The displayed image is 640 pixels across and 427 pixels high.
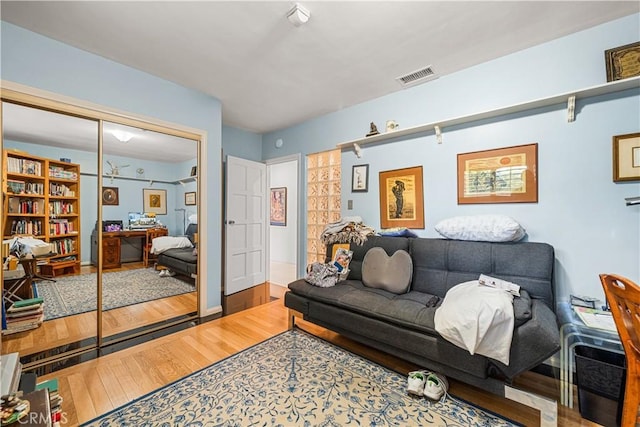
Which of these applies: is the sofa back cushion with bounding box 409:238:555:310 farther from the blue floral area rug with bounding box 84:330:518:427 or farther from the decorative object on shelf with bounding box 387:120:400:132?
the decorative object on shelf with bounding box 387:120:400:132

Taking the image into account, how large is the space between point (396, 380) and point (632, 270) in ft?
5.85

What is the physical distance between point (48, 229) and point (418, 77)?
3.80 meters

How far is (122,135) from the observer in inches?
100

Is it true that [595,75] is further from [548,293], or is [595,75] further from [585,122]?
[548,293]

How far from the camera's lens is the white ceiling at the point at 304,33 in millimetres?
1743

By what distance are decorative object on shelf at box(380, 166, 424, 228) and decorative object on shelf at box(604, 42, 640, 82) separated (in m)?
1.45

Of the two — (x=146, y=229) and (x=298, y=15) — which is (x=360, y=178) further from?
(x=146, y=229)

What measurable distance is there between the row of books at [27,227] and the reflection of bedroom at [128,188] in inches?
11.1

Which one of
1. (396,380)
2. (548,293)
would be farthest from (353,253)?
(548,293)

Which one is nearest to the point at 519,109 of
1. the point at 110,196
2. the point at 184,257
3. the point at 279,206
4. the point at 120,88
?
the point at 120,88

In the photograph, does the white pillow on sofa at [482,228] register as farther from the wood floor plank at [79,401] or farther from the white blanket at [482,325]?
the wood floor plank at [79,401]

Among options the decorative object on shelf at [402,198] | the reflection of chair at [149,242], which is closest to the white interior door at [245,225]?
the reflection of chair at [149,242]

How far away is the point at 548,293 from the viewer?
187cm

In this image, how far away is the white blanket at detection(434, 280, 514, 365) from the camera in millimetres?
1462
